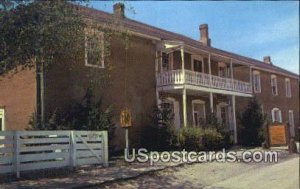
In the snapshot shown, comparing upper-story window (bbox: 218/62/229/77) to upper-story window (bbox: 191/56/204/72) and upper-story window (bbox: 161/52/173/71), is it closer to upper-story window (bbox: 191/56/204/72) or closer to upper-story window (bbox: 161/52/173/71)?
upper-story window (bbox: 191/56/204/72)

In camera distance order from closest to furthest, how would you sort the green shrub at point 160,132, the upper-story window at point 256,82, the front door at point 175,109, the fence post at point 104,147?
the fence post at point 104,147 → the green shrub at point 160,132 → the front door at point 175,109 → the upper-story window at point 256,82

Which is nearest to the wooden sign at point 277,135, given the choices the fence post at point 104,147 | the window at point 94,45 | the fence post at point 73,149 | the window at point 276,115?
the fence post at point 104,147

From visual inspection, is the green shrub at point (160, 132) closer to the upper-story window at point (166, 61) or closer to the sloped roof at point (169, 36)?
the upper-story window at point (166, 61)

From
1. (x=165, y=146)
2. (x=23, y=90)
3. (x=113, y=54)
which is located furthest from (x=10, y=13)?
(x=165, y=146)

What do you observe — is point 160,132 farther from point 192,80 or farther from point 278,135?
point 278,135

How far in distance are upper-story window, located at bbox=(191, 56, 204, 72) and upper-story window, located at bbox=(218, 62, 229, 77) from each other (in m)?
3.05

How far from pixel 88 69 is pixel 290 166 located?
9580mm

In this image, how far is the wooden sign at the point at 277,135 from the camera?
81.8ft

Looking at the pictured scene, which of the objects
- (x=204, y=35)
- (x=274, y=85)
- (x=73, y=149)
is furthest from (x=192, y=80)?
(x=274, y=85)

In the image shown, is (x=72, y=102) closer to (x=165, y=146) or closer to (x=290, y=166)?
(x=165, y=146)

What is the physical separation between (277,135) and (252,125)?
264 inches

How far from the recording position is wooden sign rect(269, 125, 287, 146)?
81.8 ft

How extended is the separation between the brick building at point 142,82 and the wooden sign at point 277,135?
13.2 feet

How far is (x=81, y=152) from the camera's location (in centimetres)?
1566
